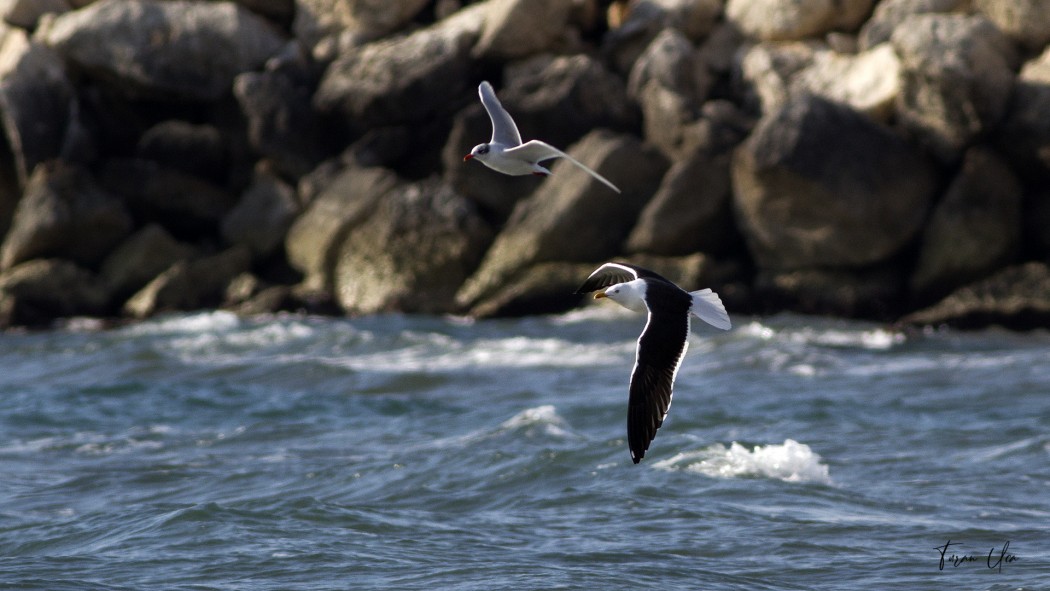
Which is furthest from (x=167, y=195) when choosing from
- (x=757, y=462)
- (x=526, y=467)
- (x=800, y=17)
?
(x=757, y=462)

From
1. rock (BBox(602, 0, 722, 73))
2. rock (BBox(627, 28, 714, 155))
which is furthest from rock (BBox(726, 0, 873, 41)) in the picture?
rock (BBox(627, 28, 714, 155))

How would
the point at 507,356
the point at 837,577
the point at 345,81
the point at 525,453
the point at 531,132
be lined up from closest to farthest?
the point at 837,577 → the point at 525,453 → the point at 507,356 → the point at 531,132 → the point at 345,81

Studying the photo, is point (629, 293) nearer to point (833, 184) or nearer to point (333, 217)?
point (833, 184)

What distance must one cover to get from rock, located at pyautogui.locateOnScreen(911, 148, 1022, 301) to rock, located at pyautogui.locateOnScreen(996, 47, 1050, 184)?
10.4 inches

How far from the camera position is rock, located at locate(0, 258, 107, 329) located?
2061 cm

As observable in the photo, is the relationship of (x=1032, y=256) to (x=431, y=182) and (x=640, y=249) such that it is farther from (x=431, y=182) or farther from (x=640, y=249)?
(x=431, y=182)

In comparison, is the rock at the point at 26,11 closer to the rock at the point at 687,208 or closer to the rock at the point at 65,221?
the rock at the point at 65,221

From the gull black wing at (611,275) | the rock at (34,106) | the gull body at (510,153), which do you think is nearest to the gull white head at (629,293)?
the gull black wing at (611,275)

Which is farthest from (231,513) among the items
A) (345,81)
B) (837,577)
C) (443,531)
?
(345,81)

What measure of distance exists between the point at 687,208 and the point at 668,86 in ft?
7.20

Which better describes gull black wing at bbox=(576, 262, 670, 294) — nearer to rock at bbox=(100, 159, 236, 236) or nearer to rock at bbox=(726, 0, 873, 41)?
rock at bbox=(726, 0, 873, 41)

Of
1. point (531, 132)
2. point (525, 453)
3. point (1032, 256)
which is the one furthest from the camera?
point (531, 132)

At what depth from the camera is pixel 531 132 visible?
66.0 feet

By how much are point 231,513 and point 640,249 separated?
10.3 m
